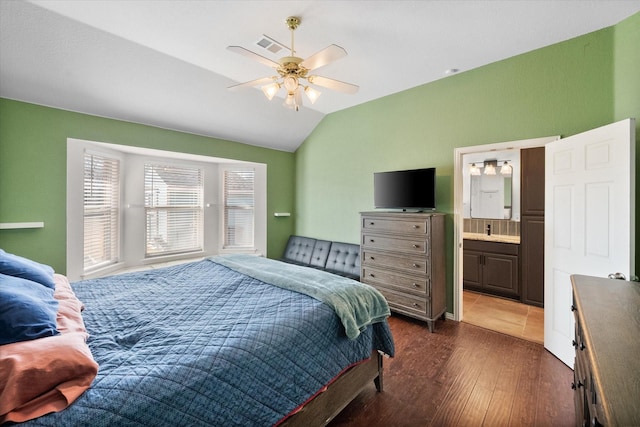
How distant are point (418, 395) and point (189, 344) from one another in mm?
1695

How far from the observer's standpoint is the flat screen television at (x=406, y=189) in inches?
127

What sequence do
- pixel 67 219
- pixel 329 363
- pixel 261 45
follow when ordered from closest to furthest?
pixel 329 363 < pixel 261 45 < pixel 67 219

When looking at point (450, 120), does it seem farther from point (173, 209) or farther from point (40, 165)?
point (40, 165)

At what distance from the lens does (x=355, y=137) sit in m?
4.19

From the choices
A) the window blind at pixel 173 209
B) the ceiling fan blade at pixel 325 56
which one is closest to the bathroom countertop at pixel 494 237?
the ceiling fan blade at pixel 325 56

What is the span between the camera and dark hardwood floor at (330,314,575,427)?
183 cm

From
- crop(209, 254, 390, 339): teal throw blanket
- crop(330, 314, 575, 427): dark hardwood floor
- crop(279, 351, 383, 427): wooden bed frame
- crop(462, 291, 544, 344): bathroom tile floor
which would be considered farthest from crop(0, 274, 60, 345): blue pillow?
crop(462, 291, 544, 344): bathroom tile floor

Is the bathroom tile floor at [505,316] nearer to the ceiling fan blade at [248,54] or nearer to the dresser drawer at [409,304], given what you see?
the dresser drawer at [409,304]

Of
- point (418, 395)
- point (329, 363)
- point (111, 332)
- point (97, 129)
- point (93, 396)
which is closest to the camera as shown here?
point (93, 396)

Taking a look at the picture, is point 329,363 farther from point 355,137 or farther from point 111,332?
point 355,137

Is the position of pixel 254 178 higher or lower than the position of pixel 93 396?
higher

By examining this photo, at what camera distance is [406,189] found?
3.39m

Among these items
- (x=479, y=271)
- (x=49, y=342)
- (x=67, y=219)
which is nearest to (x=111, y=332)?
(x=49, y=342)

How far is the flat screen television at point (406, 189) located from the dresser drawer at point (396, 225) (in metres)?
0.28
